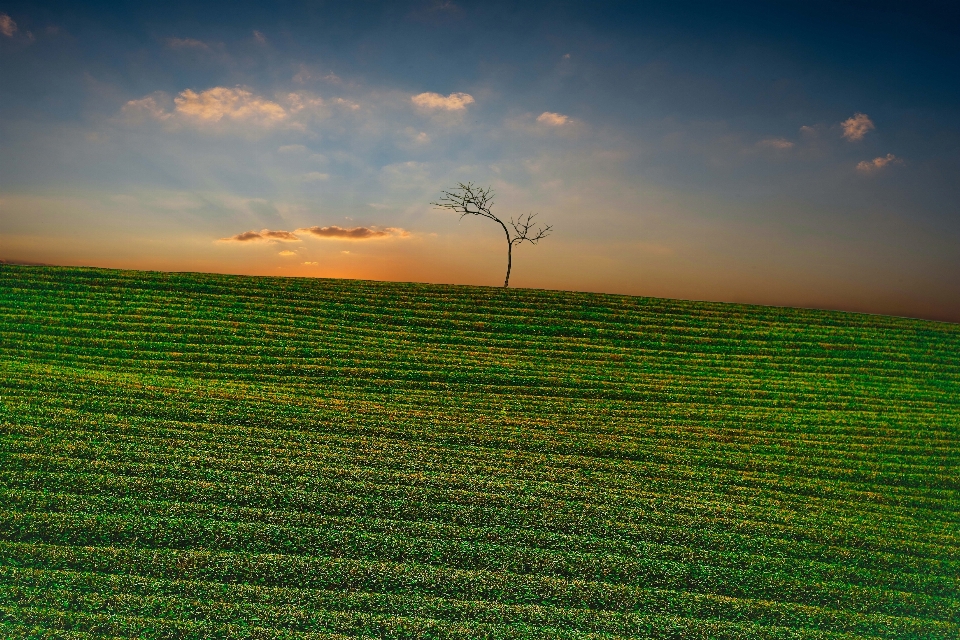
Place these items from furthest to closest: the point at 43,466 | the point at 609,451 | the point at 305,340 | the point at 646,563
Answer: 1. the point at 305,340
2. the point at 609,451
3. the point at 43,466
4. the point at 646,563

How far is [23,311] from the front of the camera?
8.78m

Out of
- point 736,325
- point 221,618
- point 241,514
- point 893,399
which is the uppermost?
point 736,325

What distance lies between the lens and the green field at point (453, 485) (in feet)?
10.7

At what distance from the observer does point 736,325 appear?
10.3m

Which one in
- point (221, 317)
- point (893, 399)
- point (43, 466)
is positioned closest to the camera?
point (43, 466)

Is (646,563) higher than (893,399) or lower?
lower

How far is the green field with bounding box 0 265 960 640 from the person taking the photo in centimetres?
327

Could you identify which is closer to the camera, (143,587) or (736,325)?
(143,587)

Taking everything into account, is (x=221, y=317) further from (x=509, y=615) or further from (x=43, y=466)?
(x=509, y=615)

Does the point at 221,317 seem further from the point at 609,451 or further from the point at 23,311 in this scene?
the point at 609,451

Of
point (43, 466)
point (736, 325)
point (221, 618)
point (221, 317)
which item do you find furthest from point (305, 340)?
point (736, 325)

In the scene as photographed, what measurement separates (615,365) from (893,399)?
3954mm

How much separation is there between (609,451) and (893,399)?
Result: 5262mm

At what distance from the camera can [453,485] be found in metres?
4.41
